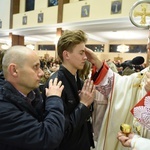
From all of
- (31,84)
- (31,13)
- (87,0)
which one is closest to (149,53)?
(31,84)

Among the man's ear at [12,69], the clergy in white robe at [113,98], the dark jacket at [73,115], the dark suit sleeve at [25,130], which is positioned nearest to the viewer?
the dark suit sleeve at [25,130]

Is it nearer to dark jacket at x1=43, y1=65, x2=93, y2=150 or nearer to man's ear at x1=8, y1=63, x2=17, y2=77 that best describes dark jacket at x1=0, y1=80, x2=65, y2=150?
man's ear at x1=8, y1=63, x2=17, y2=77

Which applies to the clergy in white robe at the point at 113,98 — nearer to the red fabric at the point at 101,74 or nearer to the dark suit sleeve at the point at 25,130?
the red fabric at the point at 101,74

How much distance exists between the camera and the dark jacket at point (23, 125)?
37.5 inches

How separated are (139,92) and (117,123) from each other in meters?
0.28

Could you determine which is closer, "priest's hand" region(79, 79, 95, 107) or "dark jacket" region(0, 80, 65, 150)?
"dark jacket" region(0, 80, 65, 150)

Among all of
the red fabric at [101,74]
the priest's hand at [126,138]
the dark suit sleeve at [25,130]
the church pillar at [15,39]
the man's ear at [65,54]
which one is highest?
the church pillar at [15,39]

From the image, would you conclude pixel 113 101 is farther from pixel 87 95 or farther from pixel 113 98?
pixel 87 95

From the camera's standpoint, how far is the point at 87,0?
30.6ft

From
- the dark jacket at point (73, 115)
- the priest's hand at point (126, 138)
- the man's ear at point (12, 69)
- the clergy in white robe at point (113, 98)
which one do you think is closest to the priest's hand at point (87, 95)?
the dark jacket at point (73, 115)

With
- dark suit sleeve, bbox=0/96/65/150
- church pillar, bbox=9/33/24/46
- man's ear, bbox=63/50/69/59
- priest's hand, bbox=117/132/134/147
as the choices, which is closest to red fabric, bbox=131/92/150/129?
priest's hand, bbox=117/132/134/147

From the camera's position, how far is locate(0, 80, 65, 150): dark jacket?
3.13 feet

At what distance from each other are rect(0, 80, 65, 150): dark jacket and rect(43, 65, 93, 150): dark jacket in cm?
30

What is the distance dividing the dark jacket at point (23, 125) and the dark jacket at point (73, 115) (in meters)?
0.30
